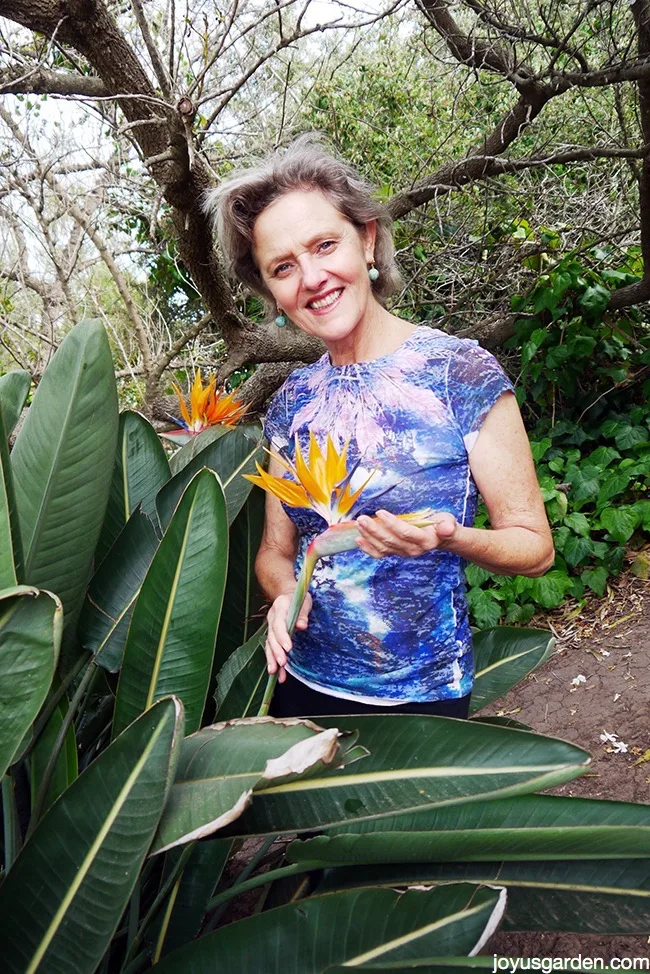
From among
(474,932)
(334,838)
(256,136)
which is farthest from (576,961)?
(256,136)

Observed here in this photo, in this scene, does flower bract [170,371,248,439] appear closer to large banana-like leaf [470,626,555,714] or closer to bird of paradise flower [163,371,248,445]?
bird of paradise flower [163,371,248,445]

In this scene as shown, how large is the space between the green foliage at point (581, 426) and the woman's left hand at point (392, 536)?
6.82ft

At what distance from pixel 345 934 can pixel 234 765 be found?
9.3 inches

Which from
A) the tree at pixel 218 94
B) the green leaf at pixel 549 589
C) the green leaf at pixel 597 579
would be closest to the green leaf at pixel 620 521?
the green leaf at pixel 597 579

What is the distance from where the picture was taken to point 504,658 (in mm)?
1545

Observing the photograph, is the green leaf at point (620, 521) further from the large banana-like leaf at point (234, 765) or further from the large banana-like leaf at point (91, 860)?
the large banana-like leaf at point (91, 860)

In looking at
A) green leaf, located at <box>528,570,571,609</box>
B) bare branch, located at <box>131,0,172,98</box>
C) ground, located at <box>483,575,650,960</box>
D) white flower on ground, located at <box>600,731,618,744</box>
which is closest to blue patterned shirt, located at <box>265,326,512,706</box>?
ground, located at <box>483,575,650,960</box>

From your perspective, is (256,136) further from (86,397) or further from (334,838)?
(334,838)

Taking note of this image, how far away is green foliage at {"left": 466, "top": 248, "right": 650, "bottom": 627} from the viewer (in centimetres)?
293

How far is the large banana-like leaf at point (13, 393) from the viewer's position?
135cm

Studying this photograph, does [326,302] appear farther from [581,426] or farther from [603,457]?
[581,426]

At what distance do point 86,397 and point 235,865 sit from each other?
3.69 feet

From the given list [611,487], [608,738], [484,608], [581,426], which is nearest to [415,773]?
[608,738]

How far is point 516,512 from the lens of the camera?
1.06m
